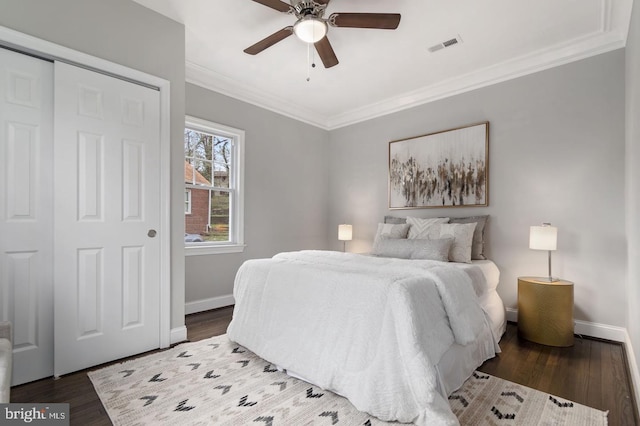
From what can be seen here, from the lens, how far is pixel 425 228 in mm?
3633

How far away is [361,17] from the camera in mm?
2193

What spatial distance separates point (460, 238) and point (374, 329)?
193 cm

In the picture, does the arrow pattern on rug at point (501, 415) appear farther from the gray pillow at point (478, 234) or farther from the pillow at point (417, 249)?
the gray pillow at point (478, 234)

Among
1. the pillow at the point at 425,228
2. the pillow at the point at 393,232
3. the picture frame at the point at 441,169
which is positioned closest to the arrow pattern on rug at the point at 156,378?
the pillow at the point at 393,232

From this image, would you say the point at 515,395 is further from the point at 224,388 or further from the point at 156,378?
the point at 156,378

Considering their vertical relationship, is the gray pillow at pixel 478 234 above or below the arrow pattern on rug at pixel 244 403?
above

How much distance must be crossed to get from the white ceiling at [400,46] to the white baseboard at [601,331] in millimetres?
2540

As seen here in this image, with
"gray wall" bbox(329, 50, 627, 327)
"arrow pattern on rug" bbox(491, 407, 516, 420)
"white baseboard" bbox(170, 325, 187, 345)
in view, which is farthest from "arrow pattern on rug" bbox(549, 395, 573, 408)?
"white baseboard" bbox(170, 325, 187, 345)

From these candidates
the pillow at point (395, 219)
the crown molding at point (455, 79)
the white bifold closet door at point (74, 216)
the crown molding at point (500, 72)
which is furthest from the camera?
the pillow at point (395, 219)

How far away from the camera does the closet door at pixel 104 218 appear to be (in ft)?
7.06

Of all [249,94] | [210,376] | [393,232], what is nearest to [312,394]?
[210,376]

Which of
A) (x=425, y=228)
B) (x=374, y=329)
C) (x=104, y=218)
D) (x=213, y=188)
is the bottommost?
(x=374, y=329)

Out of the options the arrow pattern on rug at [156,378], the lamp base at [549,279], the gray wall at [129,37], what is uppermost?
the gray wall at [129,37]

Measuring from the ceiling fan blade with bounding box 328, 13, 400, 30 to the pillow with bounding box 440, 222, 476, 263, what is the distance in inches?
81.9
